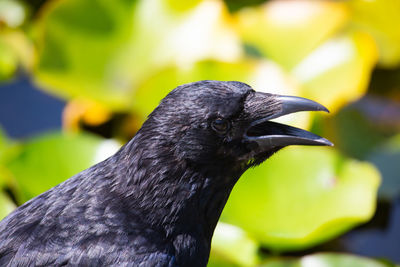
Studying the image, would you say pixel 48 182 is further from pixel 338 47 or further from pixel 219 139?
pixel 338 47

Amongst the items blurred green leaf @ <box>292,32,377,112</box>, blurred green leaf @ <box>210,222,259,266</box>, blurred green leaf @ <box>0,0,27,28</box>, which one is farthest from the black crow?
blurred green leaf @ <box>0,0,27,28</box>

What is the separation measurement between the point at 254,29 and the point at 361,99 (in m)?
1.06

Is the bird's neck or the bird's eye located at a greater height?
the bird's eye

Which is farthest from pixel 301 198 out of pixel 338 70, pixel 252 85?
pixel 338 70

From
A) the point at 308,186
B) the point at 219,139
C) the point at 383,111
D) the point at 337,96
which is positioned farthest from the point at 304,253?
the point at 219,139

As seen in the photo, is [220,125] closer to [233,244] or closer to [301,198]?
[233,244]

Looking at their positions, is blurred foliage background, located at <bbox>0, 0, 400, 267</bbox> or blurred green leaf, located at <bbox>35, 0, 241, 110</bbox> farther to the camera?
blurred green leaf, located at <bbox>35, 0, 241, 110</bbox>

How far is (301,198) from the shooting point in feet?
13.1

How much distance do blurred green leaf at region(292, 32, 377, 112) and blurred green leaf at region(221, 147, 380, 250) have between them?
76 cm

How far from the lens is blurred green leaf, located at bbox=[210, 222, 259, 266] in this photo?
3689 mm

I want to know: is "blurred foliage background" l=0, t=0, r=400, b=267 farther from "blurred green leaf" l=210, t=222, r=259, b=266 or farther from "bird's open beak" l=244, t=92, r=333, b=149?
"bird's open beak" l=244, t=92, r=333, b=149

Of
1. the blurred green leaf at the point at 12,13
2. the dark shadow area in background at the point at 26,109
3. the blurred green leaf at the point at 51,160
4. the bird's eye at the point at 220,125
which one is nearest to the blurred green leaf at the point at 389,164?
the blurred green leaf at the point at 51,160

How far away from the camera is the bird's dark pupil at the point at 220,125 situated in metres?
2.73

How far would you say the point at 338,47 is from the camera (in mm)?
5008
